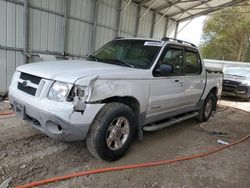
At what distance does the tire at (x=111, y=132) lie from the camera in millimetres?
3019

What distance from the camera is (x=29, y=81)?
3.14 metres

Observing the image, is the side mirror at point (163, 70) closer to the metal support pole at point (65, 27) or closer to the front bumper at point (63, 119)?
the front bumper at point (63, 119)

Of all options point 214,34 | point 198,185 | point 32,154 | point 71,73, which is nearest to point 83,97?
point 71,73

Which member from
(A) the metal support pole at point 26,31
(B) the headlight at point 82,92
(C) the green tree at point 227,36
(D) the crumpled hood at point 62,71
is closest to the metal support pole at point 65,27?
(A) the metal support pole at point 26,31

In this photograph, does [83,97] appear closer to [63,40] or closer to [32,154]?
[32,154]

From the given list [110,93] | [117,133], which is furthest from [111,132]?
[110,93]

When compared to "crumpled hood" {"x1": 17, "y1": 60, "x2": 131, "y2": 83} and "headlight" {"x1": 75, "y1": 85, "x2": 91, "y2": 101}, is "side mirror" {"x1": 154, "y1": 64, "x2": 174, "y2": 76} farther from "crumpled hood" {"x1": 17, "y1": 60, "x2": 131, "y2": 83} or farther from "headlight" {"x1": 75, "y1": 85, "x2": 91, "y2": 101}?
"headlight" {"x1": 75, "y1": 85, "x2": 91, "y2": 101}

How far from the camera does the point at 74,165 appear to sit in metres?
3.19

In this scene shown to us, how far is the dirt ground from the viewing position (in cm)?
292

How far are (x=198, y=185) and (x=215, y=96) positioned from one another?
3735 millimetres

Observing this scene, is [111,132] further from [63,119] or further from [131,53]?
[131,53]

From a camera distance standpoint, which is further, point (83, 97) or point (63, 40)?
point (63, 40)

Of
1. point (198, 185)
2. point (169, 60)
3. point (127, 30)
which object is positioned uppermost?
point (127, 30)

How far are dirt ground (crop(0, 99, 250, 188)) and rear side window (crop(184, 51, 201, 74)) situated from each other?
1417 millimetres
